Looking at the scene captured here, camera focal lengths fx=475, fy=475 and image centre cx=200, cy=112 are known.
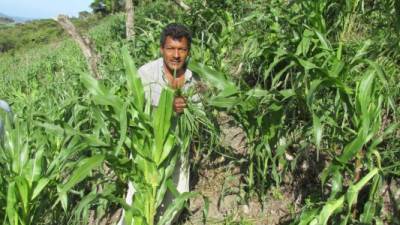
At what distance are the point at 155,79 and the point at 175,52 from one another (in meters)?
0.20

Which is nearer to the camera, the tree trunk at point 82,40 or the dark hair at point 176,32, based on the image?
the dark hair at point 176,32

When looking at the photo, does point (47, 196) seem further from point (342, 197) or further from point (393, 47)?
point (393, 47)

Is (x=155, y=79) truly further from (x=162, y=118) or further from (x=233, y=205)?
(x=233, y=205)

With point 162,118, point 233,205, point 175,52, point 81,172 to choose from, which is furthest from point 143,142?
point 233,205

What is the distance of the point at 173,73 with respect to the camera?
96.4 inches

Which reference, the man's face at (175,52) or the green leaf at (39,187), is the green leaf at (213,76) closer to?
the man's face at (175,52)

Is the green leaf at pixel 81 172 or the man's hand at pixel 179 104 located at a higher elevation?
the man's hand at pixel 179 104

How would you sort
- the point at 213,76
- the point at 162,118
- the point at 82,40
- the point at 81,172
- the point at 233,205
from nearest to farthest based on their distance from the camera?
the point at 81,172
the point at 162,118
the point at 213,76
the point at 233,205
the point at 82,40

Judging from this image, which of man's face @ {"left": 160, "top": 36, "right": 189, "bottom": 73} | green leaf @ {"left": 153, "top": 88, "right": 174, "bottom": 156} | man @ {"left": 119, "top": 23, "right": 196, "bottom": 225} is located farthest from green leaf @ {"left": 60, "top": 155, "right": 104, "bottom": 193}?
man's face @ {"left": 160, "top": 36, "right": 189, "bottom": 73}

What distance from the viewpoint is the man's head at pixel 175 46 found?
238 cm

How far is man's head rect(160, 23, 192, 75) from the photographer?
238cm

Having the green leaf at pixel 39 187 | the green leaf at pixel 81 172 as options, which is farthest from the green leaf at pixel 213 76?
the green leaf at pixel 39 187

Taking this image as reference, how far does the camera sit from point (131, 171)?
2.28 metres

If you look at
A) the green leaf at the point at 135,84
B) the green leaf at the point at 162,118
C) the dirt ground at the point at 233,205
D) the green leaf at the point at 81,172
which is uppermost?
the green leaf at the point at 135,84
